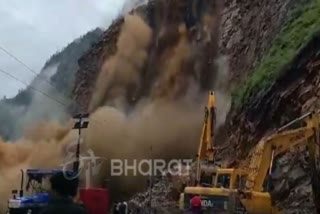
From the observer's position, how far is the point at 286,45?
2611 centimetres

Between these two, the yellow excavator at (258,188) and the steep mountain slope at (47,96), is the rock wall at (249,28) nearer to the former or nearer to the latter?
the yellow excavator at (258,188)

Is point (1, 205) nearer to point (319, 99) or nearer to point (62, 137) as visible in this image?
point (62, 137)

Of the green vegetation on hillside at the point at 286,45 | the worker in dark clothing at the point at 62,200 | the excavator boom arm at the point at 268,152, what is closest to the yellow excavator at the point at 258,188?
the excavator boom arm at the point at 268,152

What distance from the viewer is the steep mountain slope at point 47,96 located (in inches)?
2680

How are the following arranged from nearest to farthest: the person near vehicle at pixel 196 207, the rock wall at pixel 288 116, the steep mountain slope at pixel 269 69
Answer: the person near vehicle at pixel 196 207 → the rock wall at pixel 288 116 → the steep mountain slope at pixel 269 69

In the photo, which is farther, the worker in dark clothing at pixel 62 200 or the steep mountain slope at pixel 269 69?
the steep mountain slope at pixel 269 69

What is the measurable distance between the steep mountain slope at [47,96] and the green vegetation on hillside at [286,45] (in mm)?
32268

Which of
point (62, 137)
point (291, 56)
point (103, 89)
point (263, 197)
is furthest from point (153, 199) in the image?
point (103, 89)

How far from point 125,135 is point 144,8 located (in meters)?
12.8

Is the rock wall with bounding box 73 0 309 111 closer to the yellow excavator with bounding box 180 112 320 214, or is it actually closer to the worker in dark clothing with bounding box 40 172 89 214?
the yellow excavator with bounding box 180 112 320 214

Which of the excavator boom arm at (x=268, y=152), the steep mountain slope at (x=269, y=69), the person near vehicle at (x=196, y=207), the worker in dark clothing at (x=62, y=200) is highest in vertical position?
the steep mountain slope at (x=269, y=69)

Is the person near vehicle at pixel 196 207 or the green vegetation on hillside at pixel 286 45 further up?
the green vegetation on hillside at pixel 286 45

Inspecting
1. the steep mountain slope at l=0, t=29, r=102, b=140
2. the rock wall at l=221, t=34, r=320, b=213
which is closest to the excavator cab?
the rock wall at l=221, t=34, r=320, b=213

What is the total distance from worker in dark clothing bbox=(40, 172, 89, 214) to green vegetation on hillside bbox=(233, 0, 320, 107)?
19367 millimetres
